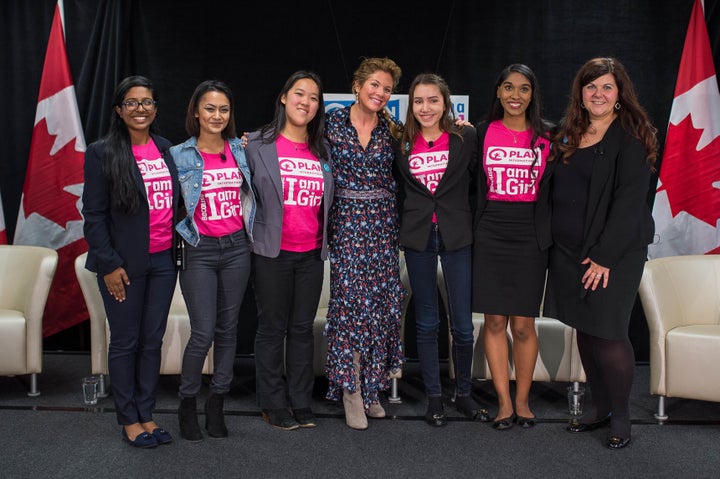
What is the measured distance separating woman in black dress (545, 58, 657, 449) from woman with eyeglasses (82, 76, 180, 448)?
5.66 ft

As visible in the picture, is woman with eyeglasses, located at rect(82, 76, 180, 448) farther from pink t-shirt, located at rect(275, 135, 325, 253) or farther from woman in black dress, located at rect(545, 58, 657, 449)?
woman in black dress, located at rect(545, 58, 657, 449)

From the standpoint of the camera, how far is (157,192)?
10.3 ft

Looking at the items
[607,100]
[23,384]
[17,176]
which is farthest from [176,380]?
[607,100]

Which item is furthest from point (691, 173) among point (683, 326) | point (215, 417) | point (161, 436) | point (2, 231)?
point (2, 231)

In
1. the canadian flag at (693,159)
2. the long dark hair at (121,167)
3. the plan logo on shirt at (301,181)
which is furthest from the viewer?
the canadian flag at (693,159)

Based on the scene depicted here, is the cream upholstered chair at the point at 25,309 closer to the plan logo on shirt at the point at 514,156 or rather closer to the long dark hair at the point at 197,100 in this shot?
the long dark hair at the point at 197,100

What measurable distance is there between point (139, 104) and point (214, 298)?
0.88 metres

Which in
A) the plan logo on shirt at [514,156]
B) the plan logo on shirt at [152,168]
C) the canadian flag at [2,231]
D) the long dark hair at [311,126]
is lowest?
the canadian flag at [2,231]

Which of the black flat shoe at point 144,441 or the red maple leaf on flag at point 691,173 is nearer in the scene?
the black flat shoe at point 144,441

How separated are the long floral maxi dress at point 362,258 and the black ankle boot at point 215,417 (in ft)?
1.79

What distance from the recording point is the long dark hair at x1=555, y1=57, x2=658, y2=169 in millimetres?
3156

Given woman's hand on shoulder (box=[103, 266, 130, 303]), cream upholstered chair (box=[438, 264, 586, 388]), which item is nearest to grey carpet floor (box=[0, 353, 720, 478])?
cream upholstered chair (box=[438, 264, 586, 388])

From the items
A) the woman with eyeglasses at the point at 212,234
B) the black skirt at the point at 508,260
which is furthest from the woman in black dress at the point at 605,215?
the woman with eyeglasses at the point at 212,234

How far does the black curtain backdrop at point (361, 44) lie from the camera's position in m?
4.59
